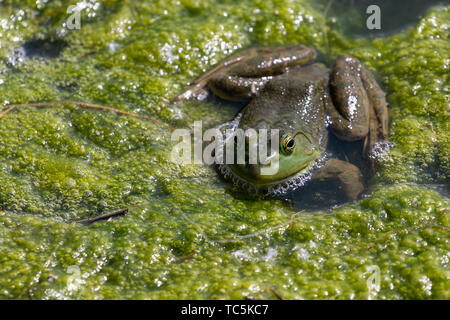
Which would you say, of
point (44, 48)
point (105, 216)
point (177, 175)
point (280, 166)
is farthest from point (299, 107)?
point (44, 48)

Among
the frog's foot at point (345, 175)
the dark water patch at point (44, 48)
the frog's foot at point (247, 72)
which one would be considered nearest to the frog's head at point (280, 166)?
the frog's foot at point (345, 175)

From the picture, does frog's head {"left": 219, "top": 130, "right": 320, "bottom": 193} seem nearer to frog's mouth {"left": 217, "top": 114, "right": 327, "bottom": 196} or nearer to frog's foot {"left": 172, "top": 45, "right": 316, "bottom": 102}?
frog's mouth {"left": 217, "top": 114, "right": 327, "bottom": 196}

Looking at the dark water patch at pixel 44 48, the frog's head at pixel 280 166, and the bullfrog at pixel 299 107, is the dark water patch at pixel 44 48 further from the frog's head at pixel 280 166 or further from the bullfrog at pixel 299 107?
the frog's head at pixel 280 166

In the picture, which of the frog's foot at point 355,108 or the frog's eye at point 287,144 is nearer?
the frog's eye at point 287,144

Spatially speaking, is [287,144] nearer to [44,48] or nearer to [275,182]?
[275,182]

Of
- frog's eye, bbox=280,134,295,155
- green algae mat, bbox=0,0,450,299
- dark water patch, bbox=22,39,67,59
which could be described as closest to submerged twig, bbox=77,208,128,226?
green algae mat, bbox=0,0,450,299

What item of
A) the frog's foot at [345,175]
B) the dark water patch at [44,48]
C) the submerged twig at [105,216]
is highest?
the dark water patch at [44,48]
